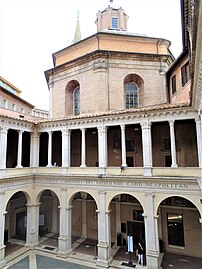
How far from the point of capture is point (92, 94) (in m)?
20.5

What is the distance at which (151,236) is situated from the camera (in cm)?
1359

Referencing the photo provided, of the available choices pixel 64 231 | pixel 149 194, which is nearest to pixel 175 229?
pixel 149 194

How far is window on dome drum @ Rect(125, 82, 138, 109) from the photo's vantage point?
70.4ft

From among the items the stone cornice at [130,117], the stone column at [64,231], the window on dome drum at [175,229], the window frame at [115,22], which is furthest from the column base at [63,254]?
the window frame at [115,22]

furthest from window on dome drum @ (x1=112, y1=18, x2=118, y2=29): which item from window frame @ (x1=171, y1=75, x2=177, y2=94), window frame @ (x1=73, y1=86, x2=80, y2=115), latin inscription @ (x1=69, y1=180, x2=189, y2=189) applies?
latin inscription @ (x1=69, y1=180, x2=189, y2=189)

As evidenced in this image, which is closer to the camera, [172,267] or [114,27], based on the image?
[172,267]

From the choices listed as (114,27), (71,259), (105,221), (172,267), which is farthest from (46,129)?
(114,27)

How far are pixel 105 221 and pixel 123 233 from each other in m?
4.03

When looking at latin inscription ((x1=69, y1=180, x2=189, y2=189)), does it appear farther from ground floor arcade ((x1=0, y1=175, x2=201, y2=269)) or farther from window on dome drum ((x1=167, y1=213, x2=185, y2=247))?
window on dome drum ((x1=167, y1=213, x2=185, y2=247))

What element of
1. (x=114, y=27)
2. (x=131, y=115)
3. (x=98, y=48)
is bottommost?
(x=131, y=115)

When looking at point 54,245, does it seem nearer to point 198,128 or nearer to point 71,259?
point 71,259

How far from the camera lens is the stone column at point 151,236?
43.7 feet

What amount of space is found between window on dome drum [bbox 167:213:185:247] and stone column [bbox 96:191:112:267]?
492 cm

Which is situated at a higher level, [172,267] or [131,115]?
[131,115]
